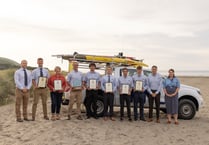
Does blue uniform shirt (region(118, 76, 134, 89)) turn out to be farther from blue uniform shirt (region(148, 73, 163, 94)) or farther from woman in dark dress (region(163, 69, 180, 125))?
woman in dark dress (region(163, 69, 180, 125))

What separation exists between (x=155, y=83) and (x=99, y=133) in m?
2.81

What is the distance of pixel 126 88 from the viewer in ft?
41.0

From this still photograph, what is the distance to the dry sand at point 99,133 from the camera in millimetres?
9828

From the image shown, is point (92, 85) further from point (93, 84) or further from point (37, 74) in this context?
point (37, 74)

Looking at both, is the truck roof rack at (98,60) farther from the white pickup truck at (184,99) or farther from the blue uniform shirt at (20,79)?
the blue uniform shirt at (20,79)

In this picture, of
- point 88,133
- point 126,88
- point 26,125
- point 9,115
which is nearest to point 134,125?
point 126,88

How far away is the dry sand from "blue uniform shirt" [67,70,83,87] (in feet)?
3.50

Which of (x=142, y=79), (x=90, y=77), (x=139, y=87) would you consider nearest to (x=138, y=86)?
(x=139, y=87)

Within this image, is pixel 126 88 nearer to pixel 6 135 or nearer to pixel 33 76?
pixel 33 76

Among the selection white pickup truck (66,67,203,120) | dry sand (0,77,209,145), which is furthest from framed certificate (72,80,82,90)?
white pickup truck (66,67,203,120)

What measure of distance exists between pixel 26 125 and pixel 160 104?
15.0 ft

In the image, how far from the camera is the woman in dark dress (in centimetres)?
1252

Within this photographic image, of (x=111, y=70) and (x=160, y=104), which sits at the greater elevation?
(x=111, y=70)

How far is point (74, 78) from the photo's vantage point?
12.3 m
